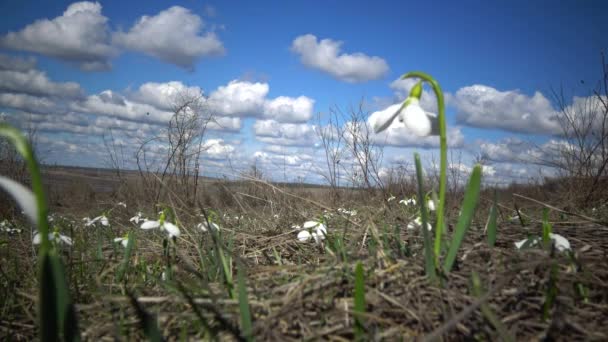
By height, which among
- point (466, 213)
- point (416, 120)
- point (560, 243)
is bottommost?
point (560, 243)

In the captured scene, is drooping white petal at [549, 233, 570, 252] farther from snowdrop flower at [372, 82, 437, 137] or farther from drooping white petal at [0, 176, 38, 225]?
drooping white petal at [0, 176, 38, 225]

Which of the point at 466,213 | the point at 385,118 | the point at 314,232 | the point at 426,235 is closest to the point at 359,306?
the point at 426,235

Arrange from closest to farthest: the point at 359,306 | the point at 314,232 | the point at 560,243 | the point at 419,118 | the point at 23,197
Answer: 1. the point at 23,197
2. the point at 359,306
3. the point at 419,118
4. the point at 560,243
5. the point at 314,232

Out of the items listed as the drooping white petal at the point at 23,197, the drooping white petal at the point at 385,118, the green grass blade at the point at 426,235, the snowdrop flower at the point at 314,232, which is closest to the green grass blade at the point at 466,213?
the green grass blade at the point at 426,235

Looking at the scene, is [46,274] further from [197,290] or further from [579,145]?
[579,145]

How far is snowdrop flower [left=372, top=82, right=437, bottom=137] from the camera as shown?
121 centimetres

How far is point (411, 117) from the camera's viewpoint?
4.02 feet

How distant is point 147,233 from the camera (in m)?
3.93

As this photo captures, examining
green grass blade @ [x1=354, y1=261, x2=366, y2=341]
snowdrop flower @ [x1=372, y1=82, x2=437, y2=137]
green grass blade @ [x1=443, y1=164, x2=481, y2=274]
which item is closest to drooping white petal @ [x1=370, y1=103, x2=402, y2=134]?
snowdrop flower @ [x1=372, y1=82, x2=437, y2=137]

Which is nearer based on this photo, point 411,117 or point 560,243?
point 411,117

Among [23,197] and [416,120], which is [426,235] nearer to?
[416,120]

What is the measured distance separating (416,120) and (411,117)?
0.02m

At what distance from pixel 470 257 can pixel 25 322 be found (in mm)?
2001

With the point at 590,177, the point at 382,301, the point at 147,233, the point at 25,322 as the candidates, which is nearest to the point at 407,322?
the point at 382,301
